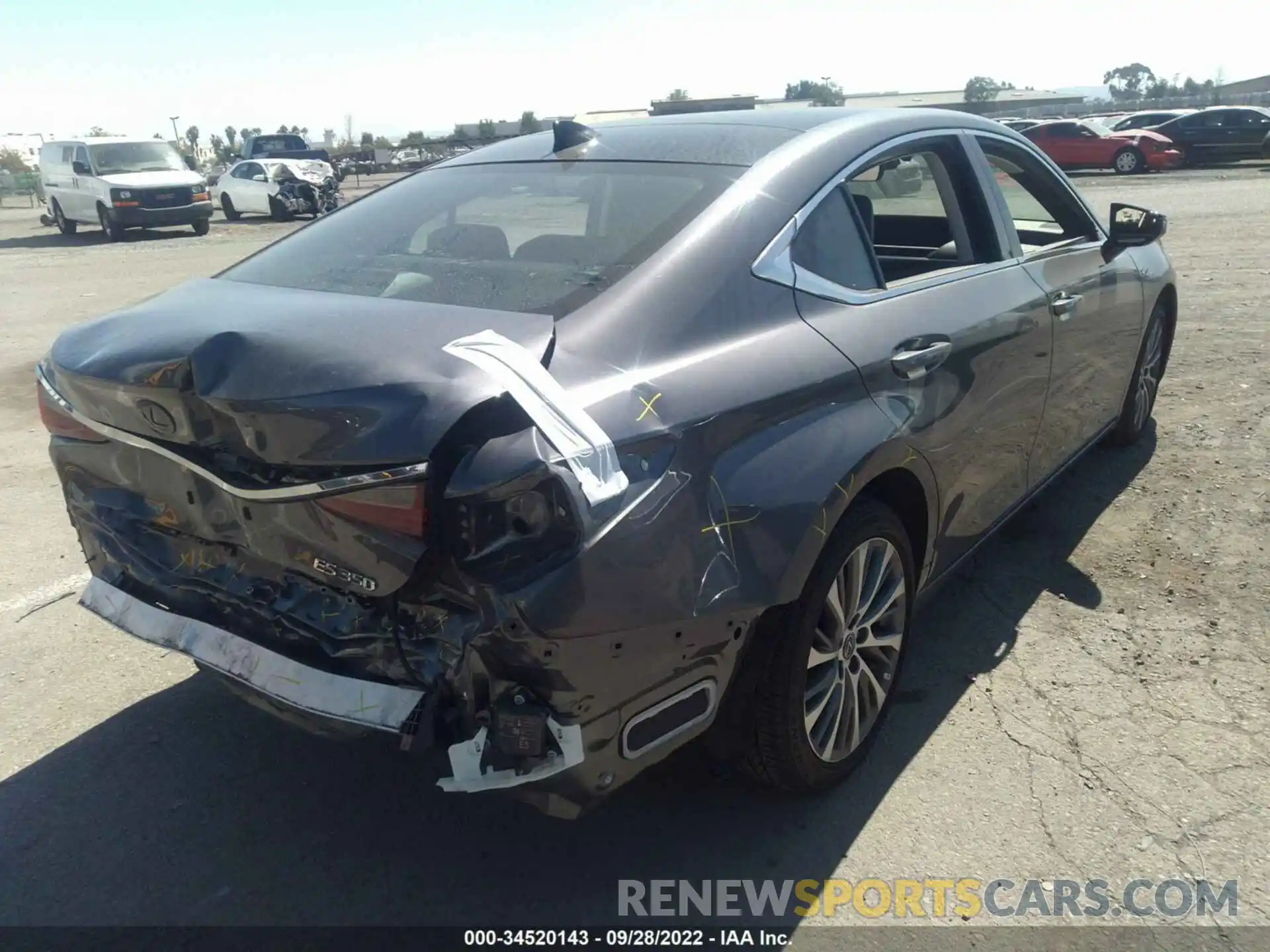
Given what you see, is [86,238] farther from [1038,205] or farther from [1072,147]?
[1072,147]

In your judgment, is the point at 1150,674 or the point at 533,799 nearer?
the point at 533,799

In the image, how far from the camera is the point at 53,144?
21.7 meters

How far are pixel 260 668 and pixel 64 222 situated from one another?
2405 cm

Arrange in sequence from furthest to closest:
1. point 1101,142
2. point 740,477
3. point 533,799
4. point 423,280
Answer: point 1101,142, point 423,280, point 740,477, point 533,799

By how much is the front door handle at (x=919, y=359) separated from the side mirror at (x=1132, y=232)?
181 cm

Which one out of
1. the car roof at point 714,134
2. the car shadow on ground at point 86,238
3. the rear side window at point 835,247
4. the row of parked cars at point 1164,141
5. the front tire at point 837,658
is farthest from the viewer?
the row of parked cars at point 1164,141

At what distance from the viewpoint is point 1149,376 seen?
5363 mm

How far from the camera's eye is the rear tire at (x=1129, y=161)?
2669 centimetres

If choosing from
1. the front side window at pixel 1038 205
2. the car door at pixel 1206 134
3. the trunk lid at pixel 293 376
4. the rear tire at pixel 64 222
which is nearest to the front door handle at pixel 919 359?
the trunk lid at pixel 293 376

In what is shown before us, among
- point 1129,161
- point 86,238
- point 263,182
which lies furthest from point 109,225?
point 1129,161

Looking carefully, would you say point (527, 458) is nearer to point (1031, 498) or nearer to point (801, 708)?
point (801, 708)

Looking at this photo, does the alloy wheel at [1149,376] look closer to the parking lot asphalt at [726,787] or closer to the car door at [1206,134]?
the parking lot asphalt at [726,787]

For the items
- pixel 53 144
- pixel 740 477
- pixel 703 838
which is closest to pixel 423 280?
pixel 740 477

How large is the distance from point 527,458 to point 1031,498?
107 inches
